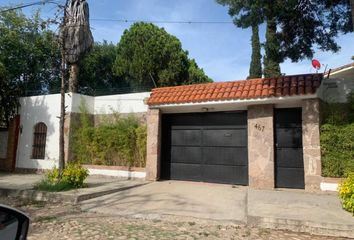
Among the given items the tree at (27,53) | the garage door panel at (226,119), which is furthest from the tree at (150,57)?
the garage door panel at (226,119)

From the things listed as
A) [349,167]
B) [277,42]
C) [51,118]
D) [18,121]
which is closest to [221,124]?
[277,42]

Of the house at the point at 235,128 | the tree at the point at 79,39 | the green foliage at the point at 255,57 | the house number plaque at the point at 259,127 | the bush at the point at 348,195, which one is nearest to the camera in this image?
the bush at the point at 348,195

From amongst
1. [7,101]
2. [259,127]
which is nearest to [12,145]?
[7,101]

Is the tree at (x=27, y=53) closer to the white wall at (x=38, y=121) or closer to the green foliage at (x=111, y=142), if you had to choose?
the white wall at (x=38, y=121)

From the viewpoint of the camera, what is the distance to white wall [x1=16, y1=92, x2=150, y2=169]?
14.7 m

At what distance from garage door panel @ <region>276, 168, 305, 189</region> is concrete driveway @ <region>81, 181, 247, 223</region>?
1162 millimetres

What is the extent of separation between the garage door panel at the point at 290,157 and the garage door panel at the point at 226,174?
1.22m

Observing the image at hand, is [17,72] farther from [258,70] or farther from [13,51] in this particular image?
[258,70]

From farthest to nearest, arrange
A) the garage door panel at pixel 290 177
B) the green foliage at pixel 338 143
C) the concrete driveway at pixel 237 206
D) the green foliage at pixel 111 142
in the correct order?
the green foliage at pixel 111 142, the garage door panel at pixel 290 177, the green foliage at pixel 338 143, the concrete driveway at pixel 237 206

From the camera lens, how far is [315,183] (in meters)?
→ 9.98

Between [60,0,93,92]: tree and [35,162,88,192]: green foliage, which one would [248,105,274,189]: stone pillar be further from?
[60,0,93,92]: tree

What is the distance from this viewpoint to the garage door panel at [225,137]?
11848mm

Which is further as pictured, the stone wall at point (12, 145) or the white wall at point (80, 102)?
the stone wall at point (12, 145)

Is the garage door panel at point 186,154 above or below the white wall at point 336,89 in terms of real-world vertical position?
below
